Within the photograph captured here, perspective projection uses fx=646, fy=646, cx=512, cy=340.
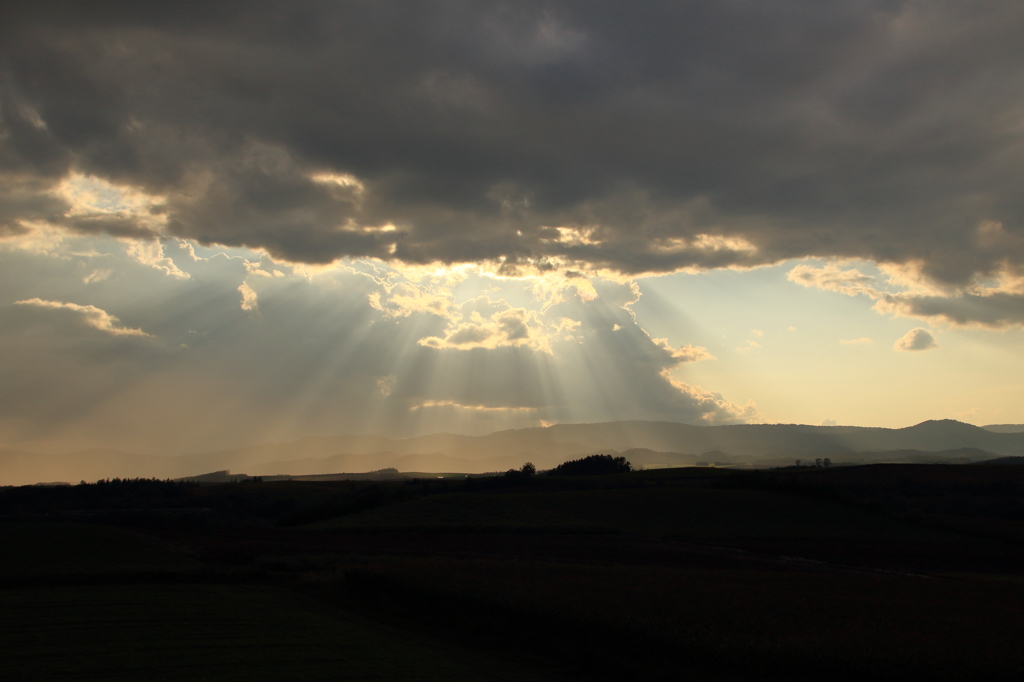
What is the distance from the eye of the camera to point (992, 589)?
107 feet

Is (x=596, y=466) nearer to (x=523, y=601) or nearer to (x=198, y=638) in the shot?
(x=523, y=601)

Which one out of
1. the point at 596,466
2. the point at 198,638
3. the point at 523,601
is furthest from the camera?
the point at 596,466

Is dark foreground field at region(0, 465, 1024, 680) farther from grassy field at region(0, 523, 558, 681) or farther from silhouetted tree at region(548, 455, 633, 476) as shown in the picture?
silhouetted tree at region(548, 455, 633, 476)

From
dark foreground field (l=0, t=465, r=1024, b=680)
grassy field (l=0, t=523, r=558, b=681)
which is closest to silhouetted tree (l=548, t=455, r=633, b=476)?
dark foreground field (l=0, t=465, r=1024, b=680)

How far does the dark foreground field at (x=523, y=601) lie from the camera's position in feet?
59.3

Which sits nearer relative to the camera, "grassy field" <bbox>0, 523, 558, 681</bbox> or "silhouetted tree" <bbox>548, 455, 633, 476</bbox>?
"grassy field" <bbox>0, 523, 558, 681</bbox>

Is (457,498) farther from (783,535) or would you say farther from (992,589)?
(992,589)

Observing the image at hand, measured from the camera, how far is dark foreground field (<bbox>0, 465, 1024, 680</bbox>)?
18078 millimetres

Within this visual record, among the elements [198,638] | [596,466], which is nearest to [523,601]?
[198,638]

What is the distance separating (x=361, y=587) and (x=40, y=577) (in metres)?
15.9

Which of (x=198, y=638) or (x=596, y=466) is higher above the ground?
(x=198, y=638)

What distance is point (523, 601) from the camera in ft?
85.3

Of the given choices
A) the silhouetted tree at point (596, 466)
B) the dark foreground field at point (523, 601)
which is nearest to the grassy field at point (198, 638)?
the dark foreground field at point (523, 601)

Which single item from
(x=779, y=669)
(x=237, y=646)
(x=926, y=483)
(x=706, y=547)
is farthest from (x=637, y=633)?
(x=926, y=483)
